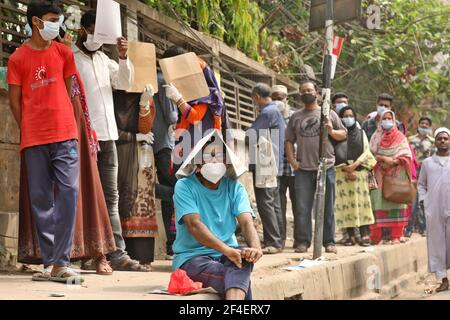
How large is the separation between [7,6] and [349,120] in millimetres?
5419

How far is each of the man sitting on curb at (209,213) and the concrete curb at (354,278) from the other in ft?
2.05

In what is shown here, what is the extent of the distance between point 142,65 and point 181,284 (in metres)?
2.41

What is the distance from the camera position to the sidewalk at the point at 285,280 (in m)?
6.02

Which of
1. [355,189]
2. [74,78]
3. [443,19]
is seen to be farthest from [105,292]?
[443,19]

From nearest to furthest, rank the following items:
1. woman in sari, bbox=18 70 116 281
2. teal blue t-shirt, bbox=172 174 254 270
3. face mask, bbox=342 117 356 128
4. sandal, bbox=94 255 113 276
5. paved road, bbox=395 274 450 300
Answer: teal blue t-shirt, bbox=172 174 254 270, woman in sari, bbox=18 70 116 281, sandal, bbox=94 255 113 276, paved road, bbox=395 274 450 300, face mask, bbox=342 117 356 128

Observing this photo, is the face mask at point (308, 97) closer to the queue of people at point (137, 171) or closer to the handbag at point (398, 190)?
the queue of people at point (137, 171)

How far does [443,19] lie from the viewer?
18453 millimetres

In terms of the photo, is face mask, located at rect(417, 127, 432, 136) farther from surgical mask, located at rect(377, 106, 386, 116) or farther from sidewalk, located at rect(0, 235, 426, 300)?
sidewalk, located at rect(0, 235, 426, 300)

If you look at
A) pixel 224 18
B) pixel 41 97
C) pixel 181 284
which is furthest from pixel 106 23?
pixel 224 18

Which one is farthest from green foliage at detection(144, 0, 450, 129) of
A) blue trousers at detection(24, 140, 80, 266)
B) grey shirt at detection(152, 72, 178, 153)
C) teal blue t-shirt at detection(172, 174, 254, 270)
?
teal blue t-shirt at detection(172, 174, 254, 270)

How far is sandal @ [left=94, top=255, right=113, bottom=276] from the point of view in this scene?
23.7 feet

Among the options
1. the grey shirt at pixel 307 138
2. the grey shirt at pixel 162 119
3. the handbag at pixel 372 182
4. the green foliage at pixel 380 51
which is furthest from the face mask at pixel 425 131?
the grey shirt at pixel 162 119

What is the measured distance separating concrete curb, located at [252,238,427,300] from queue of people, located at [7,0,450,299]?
2.10 feet

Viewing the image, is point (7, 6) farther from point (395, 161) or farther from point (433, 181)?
point (395, 161)
